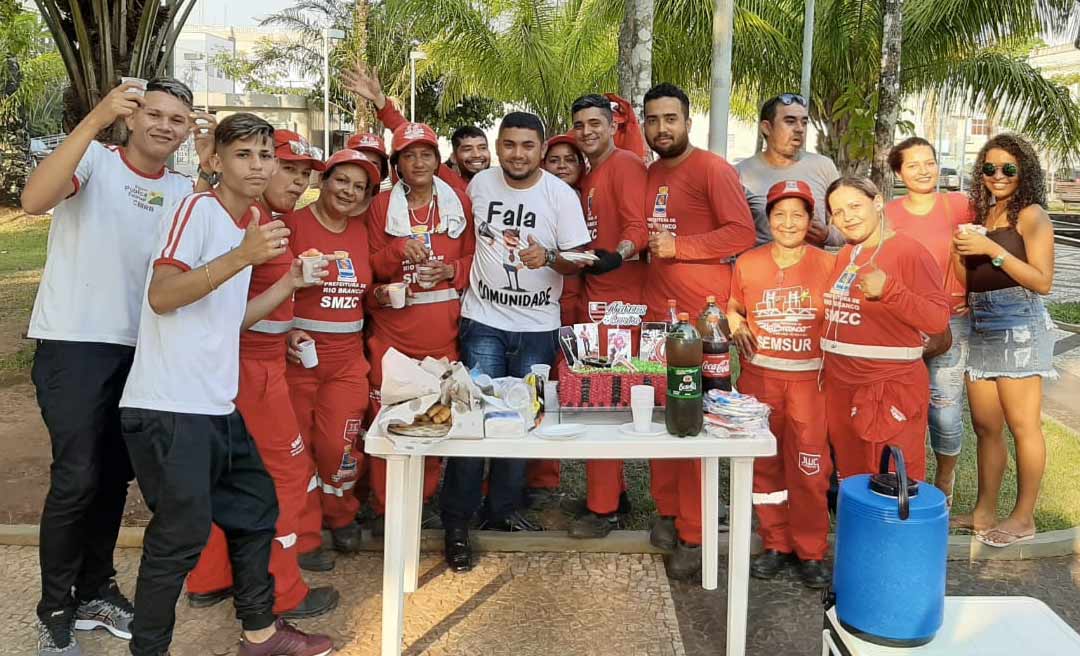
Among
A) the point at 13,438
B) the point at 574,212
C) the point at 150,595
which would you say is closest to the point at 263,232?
the point at 150,595

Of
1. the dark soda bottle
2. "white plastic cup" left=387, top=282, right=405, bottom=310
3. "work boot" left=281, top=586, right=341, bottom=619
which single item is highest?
"white plastic cup" left=387, top=282, right=405, bottom=310

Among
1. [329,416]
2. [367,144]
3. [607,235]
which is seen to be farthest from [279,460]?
[607,235]

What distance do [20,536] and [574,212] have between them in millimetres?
3362

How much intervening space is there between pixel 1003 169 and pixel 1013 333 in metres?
0.84

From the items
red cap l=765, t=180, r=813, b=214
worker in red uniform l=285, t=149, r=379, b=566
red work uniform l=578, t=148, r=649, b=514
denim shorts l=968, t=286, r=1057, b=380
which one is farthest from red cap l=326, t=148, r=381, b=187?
denim shorts l=968, t=286, r=1057, b=380

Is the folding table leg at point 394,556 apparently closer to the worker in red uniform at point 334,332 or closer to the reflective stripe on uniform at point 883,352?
the worker in red uniform at point 334,332

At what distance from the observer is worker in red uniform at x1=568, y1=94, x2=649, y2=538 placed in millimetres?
4680

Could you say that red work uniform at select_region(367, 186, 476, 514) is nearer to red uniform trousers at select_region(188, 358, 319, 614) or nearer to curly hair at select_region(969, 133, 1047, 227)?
red uniform trousers at select_region(188, 358, 319, 614)

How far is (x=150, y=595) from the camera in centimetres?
308

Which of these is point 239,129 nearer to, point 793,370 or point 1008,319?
point 793,370

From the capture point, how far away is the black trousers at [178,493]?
3000mm

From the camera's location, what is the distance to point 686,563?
437 cm

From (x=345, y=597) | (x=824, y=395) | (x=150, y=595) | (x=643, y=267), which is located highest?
(x=643, y=267)

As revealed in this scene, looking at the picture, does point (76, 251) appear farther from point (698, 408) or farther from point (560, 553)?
point (560, 553)
